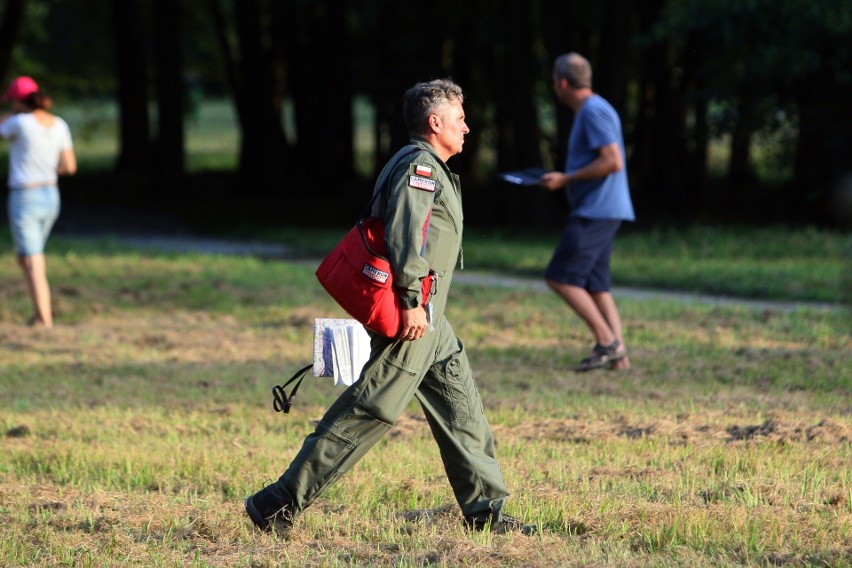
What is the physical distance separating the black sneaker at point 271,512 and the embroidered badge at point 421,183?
4.33ft

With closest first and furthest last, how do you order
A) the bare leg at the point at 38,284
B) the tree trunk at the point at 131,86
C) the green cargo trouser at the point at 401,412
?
the green cargo trouser at the point at 401,412 < the bare leg at the point at 38,284 < the tree trunk at the point at 131,86

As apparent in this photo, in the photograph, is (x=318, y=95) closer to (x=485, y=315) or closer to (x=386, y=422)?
(x=485, y=315)

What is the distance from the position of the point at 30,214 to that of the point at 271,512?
21.5 ft

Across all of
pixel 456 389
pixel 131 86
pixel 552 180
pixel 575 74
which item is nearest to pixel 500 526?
pixel 456 389

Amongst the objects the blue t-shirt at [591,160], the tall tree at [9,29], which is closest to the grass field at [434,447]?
the blue t-shirt at [591,160]

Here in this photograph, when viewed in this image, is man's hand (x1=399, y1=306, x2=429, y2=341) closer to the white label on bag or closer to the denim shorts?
the white label on bag

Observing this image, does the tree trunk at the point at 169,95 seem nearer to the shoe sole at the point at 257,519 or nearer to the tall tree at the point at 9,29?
the tall tree at the point at 9,29

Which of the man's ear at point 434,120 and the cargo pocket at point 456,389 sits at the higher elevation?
the man's ear at point 434,120

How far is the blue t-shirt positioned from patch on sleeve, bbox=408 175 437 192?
3929 mm

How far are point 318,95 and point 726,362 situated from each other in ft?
65.1

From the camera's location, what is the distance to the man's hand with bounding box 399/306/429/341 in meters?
4.80

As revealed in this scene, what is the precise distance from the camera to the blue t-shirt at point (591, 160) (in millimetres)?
8539

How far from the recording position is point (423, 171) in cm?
478

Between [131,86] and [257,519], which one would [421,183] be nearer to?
[257,519]
